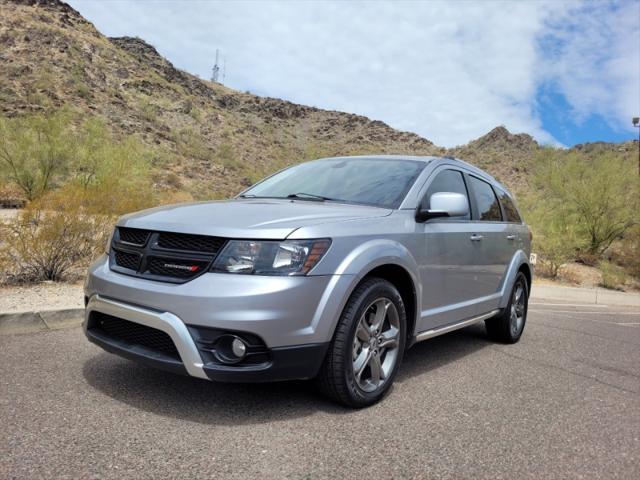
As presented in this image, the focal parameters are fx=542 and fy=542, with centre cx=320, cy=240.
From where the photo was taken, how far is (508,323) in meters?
5.97

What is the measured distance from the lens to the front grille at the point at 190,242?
10.4 feet

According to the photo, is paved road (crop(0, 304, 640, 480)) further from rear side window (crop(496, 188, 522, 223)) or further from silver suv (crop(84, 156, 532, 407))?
rear side window (crop(496, 188, 522, 223))

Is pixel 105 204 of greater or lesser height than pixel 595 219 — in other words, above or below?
below

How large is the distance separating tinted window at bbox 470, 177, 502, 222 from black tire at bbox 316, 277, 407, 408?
2101 millimetres

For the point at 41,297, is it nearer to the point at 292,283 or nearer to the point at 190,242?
the point at 190,242

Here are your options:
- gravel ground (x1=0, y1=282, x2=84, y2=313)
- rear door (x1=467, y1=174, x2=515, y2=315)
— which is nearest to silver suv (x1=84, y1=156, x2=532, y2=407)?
rear door (x1=467, y1=174, x2=515, y2=315)

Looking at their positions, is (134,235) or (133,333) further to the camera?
(134,235)

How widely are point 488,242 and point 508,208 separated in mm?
1144

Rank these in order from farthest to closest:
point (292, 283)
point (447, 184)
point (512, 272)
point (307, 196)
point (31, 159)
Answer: point (31, 159) < point (512, 272) < point (447, 184) < point (307, 196) < point (292, 283)

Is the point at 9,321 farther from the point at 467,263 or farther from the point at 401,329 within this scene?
the point at 467,263

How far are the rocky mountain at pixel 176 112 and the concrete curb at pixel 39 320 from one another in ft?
66.6

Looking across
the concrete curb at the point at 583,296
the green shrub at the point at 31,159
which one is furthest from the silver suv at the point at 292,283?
the green shrub at the point at 31,159

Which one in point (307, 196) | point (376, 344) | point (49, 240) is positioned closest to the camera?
point (376, 344)

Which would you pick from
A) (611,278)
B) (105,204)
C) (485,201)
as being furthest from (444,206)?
(611,278)
